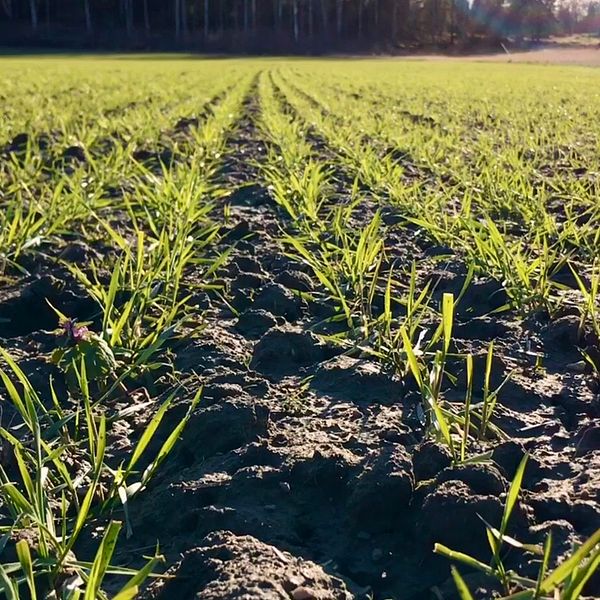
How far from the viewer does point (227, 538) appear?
1.10 m

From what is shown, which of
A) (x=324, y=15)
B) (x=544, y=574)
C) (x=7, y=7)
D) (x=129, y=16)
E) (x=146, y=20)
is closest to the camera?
(x=544, y=574)

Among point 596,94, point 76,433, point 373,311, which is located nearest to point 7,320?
point 76,433

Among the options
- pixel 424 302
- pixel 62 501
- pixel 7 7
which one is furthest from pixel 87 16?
pixel 62 501

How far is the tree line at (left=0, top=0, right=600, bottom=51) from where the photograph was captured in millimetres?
36562

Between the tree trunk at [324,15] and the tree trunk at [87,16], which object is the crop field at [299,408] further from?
the tree trunk at [324,15]

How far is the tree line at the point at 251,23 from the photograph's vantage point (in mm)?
36562

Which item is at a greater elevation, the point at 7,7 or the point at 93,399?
the point at 7,7

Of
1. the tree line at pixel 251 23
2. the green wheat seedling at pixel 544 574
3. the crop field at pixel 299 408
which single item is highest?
the tree line at pixel 251 23

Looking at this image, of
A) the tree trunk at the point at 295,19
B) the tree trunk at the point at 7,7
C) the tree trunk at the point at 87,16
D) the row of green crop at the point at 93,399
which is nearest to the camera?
the row of green crop at the point at 93,399

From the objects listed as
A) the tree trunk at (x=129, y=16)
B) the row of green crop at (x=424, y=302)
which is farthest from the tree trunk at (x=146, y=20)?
the row of green crop at (x=424, y=302)

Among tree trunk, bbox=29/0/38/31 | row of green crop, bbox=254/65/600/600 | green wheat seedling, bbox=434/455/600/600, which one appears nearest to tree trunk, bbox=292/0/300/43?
tree trunk, bbox=29/0/38/31

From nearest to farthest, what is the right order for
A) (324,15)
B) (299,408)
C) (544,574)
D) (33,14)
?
(544,574), (299,408), (33,14), (324,15)

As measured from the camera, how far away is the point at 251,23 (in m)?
40.5

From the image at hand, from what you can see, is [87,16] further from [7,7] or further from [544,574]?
[544,574]
